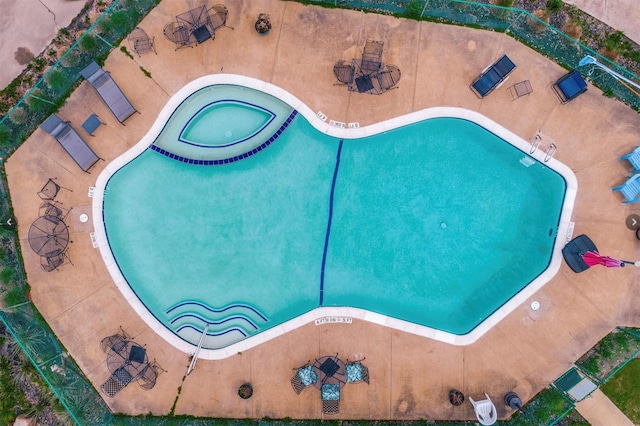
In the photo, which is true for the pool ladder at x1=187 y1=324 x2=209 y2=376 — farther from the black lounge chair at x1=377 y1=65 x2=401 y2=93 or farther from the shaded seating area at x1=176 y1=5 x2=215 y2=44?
the black lounge chair at x1=377 y1=65 x2=401 y2=93

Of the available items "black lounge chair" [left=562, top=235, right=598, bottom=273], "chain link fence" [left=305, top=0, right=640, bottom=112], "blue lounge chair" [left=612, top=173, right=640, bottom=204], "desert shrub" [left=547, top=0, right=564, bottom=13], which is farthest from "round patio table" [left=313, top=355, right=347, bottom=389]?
"desert shrub" [left=547, top=0, right=564, bottom=13]

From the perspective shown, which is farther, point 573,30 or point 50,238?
point 573,30

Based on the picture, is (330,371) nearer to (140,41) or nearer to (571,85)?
(571,85)

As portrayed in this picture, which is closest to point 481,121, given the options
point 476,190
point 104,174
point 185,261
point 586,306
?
point 476,190

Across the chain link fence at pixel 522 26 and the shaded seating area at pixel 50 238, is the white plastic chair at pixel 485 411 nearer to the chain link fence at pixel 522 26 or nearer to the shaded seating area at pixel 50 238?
the chain link fence at pixel 522 26

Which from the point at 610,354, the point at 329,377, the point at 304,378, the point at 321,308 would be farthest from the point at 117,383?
the point at 610,354
